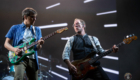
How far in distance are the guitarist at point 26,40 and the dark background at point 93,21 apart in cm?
92

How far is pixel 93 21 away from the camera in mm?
3299

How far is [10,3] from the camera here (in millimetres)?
2885

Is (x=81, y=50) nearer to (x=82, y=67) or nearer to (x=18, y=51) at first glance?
(x=82, y=67)

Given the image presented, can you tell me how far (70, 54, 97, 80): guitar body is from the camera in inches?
83.0

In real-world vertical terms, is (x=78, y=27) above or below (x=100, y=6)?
below

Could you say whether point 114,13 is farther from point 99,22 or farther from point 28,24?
point 28,24

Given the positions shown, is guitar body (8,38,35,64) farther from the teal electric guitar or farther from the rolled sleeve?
the rolled sleeve

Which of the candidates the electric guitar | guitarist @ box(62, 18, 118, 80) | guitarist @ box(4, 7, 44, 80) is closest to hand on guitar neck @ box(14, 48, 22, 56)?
guitarist @ box(4, 7, 44, 80)

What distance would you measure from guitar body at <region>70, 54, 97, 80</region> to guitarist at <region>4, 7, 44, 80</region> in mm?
691

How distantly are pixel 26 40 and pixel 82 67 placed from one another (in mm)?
1095

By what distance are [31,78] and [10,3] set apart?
196 centimetres

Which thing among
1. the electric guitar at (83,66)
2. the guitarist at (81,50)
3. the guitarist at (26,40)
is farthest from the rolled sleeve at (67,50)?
the guitarist at (26,40)

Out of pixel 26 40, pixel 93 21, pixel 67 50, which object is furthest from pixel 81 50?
pixel 93 21

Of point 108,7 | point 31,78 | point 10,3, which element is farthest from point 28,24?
point 108,7
